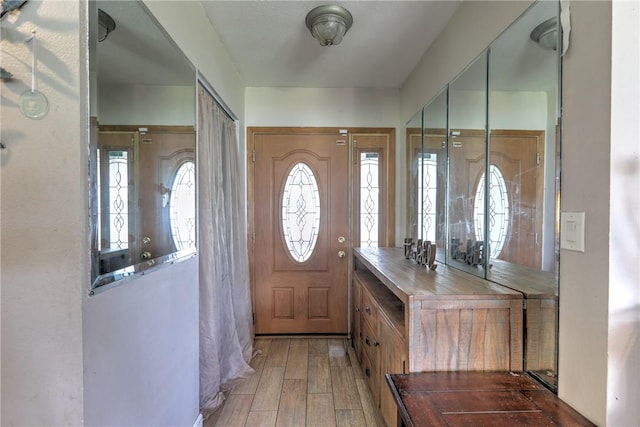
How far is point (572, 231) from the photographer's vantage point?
37.5 inches

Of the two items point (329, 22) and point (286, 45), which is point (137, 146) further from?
point (286, 45)

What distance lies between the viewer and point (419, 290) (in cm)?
129

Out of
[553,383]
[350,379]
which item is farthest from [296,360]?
[553,383]

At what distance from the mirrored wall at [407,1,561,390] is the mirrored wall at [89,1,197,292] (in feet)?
4.96

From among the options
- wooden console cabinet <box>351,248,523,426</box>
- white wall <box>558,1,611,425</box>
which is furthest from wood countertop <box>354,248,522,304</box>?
white wall <box>558,1,611,425</box>

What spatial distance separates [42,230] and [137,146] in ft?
1.60

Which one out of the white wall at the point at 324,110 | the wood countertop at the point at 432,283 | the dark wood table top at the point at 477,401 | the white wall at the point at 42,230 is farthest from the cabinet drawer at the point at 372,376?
the white wall at the point at 42,230

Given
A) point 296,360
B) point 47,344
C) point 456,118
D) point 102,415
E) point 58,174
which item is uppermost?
point 456,118

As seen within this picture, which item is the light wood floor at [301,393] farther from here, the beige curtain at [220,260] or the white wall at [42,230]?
the white wall at [42,230]

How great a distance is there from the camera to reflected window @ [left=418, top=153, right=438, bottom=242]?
2254 millimetres

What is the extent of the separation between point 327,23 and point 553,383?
7.00 ft

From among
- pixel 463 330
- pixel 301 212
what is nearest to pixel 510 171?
pixel 463 330

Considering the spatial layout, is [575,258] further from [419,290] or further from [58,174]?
[58,174]

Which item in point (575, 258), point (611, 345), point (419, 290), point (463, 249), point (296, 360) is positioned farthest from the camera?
point (296, 360)
